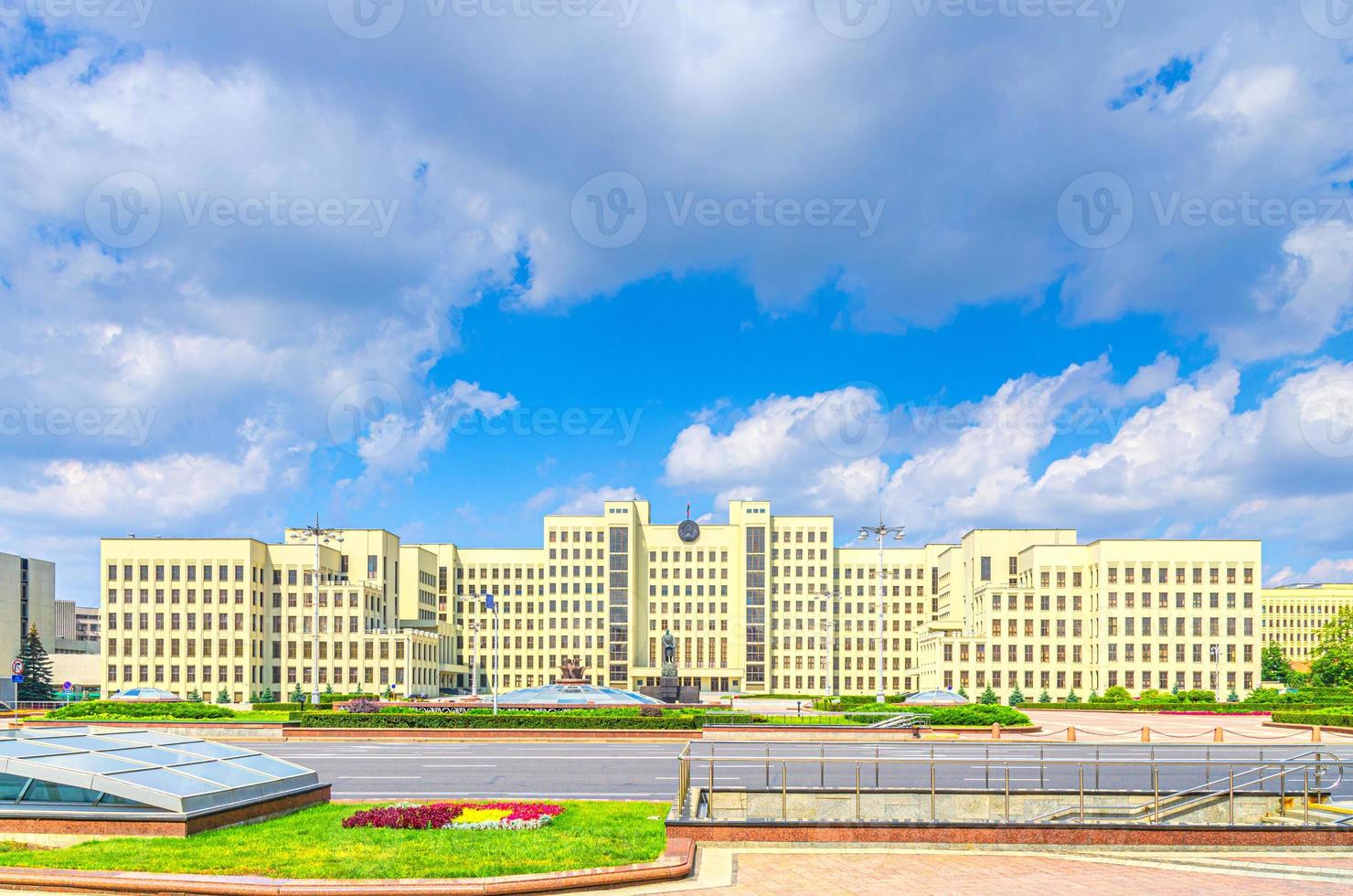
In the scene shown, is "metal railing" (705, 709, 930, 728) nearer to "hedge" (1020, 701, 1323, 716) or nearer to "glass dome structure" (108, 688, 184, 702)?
"hedge" (1020, 701, 1323, 716)

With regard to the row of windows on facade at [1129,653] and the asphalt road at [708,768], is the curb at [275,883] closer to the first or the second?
the asphalt road at [708,768]

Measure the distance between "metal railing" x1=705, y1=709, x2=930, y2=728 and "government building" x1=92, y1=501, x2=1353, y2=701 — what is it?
102 ft

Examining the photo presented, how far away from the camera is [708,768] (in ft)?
67.8

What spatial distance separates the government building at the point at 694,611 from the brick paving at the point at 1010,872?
191 feet

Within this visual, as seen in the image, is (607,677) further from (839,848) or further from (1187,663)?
(839,848)

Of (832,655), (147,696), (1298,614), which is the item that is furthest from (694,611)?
(1298,614)

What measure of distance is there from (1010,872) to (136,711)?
136 ft

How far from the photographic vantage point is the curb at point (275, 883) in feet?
40.4

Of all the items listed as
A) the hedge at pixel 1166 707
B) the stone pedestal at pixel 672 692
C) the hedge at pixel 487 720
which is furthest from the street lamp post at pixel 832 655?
the hedge at pixel 487 720

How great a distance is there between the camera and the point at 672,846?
1450 centimetres

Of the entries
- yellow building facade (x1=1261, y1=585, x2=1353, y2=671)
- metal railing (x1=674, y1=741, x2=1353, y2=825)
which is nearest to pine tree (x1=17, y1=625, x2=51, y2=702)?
metal railing (x1=674, y1=741, x2=1353, y2=825)

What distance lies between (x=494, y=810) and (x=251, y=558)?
8420 centimetres

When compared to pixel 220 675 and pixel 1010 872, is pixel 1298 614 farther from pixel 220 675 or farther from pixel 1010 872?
pixel 1010 872

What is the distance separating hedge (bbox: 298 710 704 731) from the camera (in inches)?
1596
